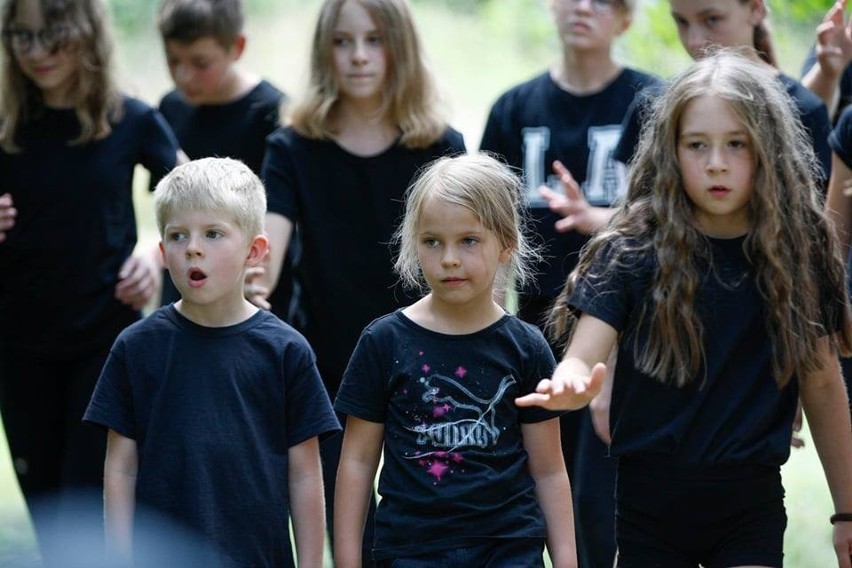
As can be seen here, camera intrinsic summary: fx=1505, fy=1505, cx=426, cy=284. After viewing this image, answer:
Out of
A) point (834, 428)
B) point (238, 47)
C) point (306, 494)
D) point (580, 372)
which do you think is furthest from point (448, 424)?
point (238, 47)

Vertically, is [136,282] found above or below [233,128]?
below

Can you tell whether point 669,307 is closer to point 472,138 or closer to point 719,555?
point 719,555

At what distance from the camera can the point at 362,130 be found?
5.65m

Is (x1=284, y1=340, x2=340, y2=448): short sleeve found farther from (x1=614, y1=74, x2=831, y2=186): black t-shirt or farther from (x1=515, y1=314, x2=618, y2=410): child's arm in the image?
(x1=614, y1=74, x2=831, y2=186): black t-shirt

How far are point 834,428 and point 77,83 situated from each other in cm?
318

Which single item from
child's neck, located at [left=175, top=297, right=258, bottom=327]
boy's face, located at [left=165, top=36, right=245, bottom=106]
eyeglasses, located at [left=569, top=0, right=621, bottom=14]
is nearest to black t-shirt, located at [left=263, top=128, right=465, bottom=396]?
eyeglasses, located at [left=569, top=0, right=621, bottom=14]

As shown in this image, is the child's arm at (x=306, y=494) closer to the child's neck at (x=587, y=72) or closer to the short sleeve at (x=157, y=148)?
the short sleeve at (x=157, y=148)

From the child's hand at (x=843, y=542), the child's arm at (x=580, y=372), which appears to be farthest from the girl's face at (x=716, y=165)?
the child's hand at (x=843, y=542)

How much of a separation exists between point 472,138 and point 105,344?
9.84m

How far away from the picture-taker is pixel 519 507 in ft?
13.2

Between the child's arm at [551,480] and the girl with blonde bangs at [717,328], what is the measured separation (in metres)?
0.18

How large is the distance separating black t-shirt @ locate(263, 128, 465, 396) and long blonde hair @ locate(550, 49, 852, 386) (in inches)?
49.2

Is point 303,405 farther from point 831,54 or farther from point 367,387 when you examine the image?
point 831,54

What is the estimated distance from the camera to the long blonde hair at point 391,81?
5586 mm
